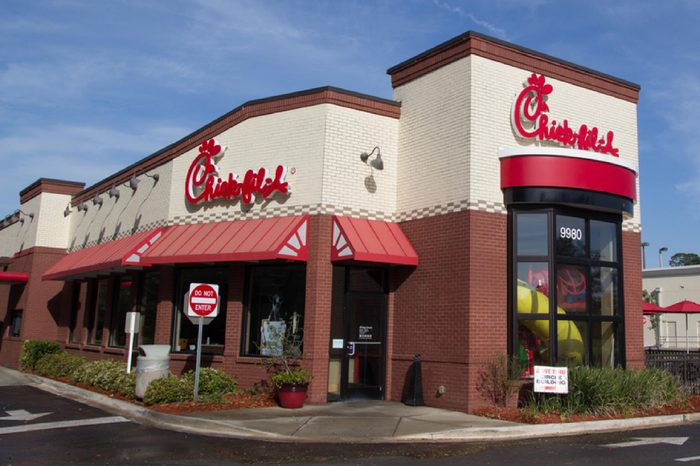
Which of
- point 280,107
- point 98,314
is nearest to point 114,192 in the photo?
point 98,314

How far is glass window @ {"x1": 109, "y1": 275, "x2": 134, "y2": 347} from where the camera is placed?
2222 cm

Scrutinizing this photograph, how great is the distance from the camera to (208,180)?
1850 cm

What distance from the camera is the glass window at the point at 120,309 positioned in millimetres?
22217

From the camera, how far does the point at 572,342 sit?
604 inches

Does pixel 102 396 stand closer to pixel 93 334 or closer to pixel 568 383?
pixel 93 334

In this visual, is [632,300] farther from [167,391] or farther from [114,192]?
[114,192]

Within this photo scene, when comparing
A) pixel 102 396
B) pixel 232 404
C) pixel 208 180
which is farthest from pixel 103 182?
pixel 232 404

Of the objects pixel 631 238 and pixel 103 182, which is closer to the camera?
pixel 631 238

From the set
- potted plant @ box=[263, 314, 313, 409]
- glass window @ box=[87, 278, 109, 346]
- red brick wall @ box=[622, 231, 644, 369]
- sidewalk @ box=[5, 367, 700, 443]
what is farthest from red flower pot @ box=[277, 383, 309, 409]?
glass window @ box=[87, 278, 109, 346]

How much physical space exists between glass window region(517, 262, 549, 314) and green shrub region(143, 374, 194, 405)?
24.7 ft

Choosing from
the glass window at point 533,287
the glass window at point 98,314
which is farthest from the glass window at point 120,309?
the glass window at point 533,287

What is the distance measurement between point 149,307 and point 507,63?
496 inches

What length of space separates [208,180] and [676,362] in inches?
523

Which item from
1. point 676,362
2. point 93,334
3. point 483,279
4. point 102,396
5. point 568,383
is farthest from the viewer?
point 93,334
